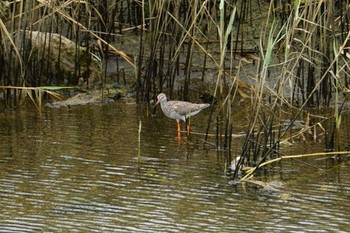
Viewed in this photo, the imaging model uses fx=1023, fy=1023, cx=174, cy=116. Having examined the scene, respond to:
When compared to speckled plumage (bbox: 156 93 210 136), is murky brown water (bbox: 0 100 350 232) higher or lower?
lower

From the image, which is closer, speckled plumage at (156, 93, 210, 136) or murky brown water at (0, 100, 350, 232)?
murky brown water at (0, 100, 350, 232)

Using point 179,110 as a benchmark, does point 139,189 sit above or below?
below

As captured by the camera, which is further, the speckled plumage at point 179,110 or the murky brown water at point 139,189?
the speckled plumage at point 179,110

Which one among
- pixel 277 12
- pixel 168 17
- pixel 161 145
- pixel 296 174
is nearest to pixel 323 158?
pixel 296 174

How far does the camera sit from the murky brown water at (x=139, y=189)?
7449mm

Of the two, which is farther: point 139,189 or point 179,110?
point 179,110

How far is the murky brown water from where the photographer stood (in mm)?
7449

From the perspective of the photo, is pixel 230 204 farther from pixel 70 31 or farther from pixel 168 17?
pixel 70 31

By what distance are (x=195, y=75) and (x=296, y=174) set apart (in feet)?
14.0

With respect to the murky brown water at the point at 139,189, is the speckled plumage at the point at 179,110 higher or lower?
higher

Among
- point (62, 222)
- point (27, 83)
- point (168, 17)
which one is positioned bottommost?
point (62, 222)

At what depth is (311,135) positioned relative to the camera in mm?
10289

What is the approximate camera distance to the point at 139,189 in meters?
8.37

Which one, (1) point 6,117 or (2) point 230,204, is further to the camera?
(1) point 6,117
